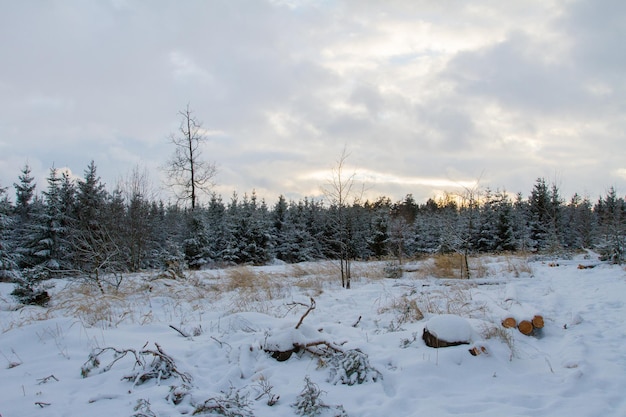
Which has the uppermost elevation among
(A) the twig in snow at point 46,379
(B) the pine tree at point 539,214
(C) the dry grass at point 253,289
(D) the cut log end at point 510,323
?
(B) the pine tree at point 539,214

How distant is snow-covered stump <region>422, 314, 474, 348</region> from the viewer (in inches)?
155

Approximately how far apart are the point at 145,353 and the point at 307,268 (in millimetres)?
9683

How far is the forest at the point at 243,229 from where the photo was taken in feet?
57.0

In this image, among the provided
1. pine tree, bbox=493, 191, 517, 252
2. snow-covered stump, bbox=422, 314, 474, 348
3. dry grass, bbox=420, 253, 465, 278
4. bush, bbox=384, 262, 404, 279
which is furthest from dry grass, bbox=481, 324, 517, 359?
pine tree, bbox=493, 191, 517, 252

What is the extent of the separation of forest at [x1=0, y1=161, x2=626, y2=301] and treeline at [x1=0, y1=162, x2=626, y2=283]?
8cm

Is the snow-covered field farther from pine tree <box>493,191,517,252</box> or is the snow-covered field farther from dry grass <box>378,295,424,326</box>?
pine tree <box>493,191,517,252</box>

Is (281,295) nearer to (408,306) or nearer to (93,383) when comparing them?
(408,306)

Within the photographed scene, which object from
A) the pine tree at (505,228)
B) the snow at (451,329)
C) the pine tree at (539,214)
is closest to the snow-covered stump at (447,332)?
the snow at (451,329)

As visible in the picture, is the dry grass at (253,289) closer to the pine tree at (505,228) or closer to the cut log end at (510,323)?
the cut log end at (510,323)

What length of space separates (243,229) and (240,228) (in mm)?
332

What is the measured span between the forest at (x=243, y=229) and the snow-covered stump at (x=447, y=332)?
828cm

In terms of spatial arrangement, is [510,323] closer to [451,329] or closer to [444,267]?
[451,329]

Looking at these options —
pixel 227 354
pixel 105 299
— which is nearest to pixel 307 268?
pixel 105 299

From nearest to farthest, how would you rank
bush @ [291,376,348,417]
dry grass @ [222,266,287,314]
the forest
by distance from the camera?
bush @ [291,376,348,417]
dry grass @ [222,266,287,314]
the forest
